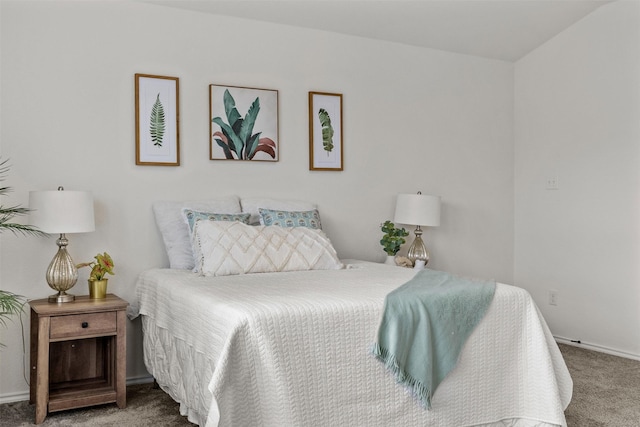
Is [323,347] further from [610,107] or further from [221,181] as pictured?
[610,107]

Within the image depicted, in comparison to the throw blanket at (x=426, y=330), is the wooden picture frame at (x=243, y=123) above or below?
above

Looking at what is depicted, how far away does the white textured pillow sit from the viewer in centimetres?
333

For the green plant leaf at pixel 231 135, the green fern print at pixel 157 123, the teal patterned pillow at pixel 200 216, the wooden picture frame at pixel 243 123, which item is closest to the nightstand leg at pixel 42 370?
the teal patterned pillow at pixel 200 216

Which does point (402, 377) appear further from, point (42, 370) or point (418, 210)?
point (418, 210)

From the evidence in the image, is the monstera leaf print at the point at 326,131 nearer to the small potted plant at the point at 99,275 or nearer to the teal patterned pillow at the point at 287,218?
the teal patterned pillow at the point at 287,218

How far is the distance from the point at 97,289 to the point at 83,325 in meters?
0.29

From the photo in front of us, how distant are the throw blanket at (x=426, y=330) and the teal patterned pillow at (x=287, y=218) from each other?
1.24 m

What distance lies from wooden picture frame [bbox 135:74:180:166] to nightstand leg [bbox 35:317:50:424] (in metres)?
1.14

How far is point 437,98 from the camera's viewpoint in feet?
15.9

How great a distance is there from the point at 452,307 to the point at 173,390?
54.7 inches

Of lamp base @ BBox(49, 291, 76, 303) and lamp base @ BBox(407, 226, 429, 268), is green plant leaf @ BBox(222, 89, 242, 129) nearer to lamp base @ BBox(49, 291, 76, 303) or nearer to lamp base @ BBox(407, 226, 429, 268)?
lamp base @ BBox(49, 291, 76, 303)

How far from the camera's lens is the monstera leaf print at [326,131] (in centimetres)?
436

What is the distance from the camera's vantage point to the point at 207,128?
3955mm

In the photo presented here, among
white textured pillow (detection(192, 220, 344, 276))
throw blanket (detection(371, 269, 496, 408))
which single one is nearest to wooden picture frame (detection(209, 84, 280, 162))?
white textured pillow (detection(192, 220, 344, 276))
